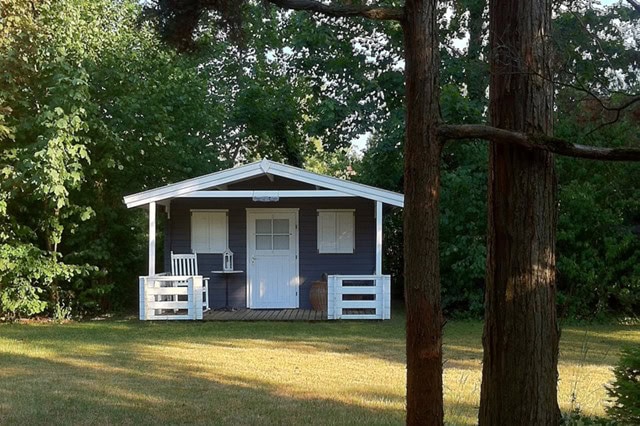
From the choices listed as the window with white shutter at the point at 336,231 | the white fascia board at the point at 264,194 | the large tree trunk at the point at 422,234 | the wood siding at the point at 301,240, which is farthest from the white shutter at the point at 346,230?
the large tree trunk at the point at 422,234

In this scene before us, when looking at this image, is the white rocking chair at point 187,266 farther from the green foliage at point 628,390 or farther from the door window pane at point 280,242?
the green foliage at point 628,390

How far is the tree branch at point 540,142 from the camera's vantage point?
11.6ft

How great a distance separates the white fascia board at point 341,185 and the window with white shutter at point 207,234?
2.04 meters

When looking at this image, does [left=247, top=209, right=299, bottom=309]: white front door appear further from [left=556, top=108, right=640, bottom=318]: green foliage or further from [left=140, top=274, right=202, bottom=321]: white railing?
[left=556, top=108, right=640, bottom=318]: green foliage

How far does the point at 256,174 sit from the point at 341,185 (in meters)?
1.60

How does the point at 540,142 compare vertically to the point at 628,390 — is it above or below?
above

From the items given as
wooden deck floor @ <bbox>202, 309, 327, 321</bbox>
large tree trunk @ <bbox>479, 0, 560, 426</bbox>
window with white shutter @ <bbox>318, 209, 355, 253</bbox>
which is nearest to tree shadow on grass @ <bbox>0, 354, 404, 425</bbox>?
large tree trunk @ <bbox>479, 0, 560, 426</bbox>

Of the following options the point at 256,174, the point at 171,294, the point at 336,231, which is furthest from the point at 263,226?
the point at 171,294

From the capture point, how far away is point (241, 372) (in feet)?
27.2

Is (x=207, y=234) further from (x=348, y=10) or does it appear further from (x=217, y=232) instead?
(x=348, y=10)

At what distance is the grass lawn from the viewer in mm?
6230

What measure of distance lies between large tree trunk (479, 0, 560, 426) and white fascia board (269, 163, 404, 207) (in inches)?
380

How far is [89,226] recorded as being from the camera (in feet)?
48.4

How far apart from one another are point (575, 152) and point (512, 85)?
0.53m
